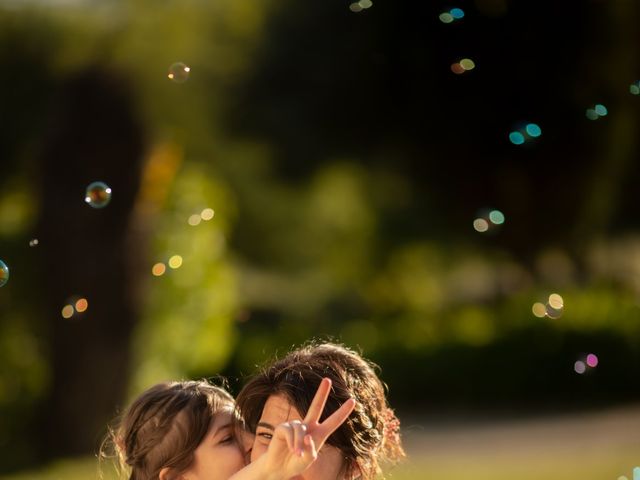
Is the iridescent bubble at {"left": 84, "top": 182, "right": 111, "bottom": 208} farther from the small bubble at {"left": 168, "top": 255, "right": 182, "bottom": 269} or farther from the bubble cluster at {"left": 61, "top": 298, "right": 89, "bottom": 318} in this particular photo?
the small bubble at {"left": 168, "top": 255, "right": 182, "bottom": 269}

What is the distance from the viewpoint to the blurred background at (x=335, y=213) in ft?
31.9

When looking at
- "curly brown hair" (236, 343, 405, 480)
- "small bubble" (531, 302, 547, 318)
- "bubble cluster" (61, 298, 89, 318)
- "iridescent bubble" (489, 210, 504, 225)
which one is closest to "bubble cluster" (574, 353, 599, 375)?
"small bubble" (531, 302, 547, 318)

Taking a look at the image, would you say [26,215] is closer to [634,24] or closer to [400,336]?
[400,336]

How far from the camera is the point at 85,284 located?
9.62 meters

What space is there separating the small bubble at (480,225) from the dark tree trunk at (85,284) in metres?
4.22

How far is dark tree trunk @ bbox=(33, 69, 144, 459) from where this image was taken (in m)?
9.65

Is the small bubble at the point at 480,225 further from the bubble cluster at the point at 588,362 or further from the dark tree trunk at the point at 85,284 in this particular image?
the dark tree trunk at the point at 85,284

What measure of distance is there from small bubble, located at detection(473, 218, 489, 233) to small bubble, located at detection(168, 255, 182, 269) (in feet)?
12.1

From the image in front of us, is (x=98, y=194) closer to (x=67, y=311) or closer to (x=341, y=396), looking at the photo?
(x=341, y=396)

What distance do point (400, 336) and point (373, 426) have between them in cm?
1020

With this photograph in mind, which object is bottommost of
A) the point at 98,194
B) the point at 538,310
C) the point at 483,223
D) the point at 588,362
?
the point at 588,362

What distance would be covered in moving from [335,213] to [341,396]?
12118 millimetres

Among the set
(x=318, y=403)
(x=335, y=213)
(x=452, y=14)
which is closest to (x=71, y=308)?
(x=452, y=14)

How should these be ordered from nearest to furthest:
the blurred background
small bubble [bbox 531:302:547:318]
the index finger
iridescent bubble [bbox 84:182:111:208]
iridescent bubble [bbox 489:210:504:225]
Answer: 1. the index finger
2. iridescent bubble [bbox 84:182:111:208]
3. iridescent bubble [bbox 489:210:504:225]
4. the blurred background
5. small bubble [bbox 531:302:547:318]
